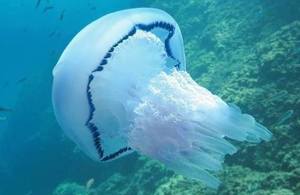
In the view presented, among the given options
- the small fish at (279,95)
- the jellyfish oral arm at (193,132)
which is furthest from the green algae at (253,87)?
the jellyfish oral arm at (193,132)

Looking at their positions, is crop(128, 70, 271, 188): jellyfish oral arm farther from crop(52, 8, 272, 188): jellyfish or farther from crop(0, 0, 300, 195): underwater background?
crop(0, 0, 300, 195): underwater background

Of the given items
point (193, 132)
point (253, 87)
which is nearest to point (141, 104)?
point (193, 132)

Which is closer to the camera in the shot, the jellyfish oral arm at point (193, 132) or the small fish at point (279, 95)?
the jellyfish oral arm at point (193, 132)

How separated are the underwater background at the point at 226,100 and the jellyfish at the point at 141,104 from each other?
1.84 metres

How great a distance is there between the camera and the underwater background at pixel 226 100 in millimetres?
5090

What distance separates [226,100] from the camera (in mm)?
6695

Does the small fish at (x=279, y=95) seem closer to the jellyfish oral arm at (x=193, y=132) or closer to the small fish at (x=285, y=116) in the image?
the small fish at (x=285, y=116)

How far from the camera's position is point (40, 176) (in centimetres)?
1717

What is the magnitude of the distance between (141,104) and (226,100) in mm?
4072

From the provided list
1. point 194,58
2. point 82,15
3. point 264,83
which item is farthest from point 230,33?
point 82,15

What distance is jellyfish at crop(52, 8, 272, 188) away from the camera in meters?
2.73

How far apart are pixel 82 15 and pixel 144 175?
71.4 meters

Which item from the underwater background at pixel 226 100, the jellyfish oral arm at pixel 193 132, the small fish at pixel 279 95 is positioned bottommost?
the underwater background at pixel 226 100

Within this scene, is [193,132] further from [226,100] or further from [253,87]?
[253,87]
